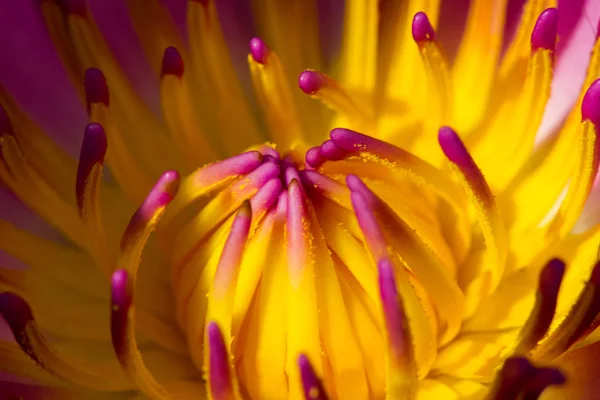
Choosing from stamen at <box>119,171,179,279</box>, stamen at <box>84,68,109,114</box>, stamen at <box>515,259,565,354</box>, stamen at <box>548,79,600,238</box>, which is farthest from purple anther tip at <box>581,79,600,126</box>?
stamen at <box>84,68,109,114</box>

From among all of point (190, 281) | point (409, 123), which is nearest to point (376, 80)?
point (409, 123)

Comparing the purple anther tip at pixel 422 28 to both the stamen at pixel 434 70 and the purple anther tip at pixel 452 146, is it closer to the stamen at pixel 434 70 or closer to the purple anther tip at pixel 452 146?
the stamen at pixel 434 70

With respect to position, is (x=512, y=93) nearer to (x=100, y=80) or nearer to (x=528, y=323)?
(x=528, y=323)

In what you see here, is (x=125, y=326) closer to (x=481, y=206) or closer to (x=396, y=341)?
(x=396, y=341)

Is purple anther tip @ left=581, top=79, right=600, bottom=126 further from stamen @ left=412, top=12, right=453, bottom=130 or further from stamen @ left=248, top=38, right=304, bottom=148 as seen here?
stamen @ left=248, top=38, right=304, bottom=148

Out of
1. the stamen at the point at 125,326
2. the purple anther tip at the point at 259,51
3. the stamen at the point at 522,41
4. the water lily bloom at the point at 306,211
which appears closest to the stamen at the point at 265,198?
the water lily bloom at the point at 306,211
